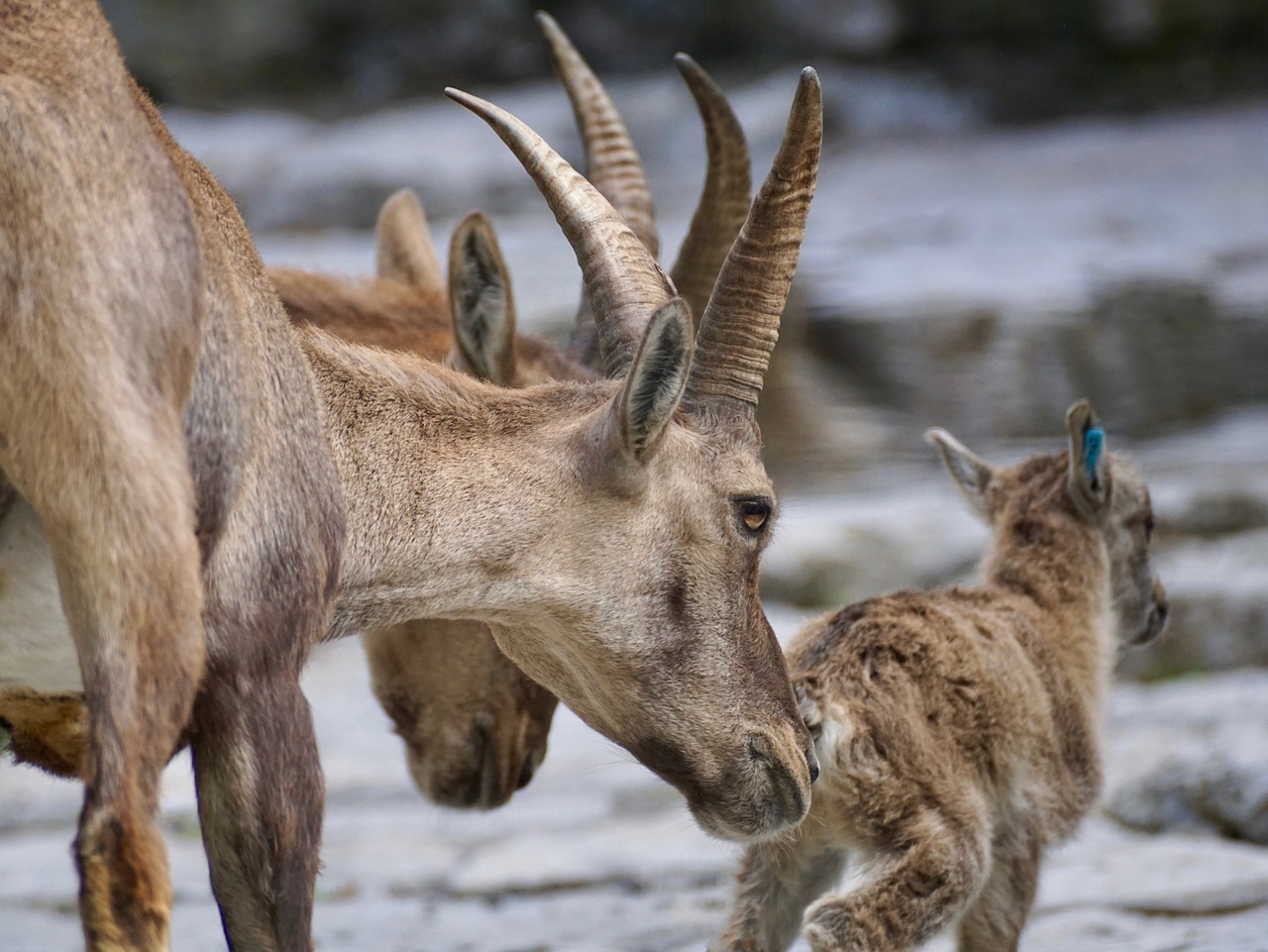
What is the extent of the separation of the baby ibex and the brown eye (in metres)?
0.57

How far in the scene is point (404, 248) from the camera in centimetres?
599

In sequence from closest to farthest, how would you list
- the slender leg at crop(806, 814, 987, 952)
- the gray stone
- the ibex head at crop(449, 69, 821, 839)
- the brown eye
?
the ibex head at crop(449, 69, 821, 839) < the brown eye < the slender leg at crop(806, 814, 987, 952) < the gray stone

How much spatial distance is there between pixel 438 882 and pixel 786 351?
758cm

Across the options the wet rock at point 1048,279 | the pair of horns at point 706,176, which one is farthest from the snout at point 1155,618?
→ the wet rock at point 1048,279

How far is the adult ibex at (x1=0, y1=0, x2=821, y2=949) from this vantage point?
244cm

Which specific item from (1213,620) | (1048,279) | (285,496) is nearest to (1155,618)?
(1213,620)

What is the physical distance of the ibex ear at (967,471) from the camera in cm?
505

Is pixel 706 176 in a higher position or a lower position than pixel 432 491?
higher

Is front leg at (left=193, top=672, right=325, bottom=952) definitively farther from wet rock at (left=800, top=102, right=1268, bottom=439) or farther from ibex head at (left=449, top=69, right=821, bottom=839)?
wet rock at (left=800, top=102, right=1268, bottom=439)

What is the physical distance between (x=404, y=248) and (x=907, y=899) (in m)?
3.24

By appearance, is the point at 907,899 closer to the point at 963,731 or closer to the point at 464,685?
the point at 963,731

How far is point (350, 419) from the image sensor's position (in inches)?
131

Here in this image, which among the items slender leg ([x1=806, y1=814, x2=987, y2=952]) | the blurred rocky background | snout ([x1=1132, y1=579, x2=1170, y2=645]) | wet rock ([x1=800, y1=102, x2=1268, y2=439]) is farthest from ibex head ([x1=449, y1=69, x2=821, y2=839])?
the blurred rocky background

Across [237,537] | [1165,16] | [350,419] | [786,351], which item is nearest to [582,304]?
[350,419]
